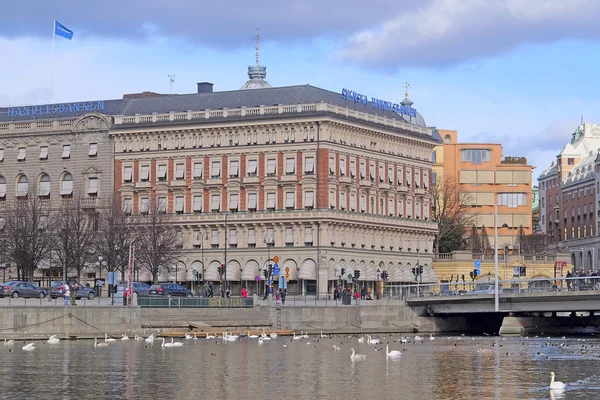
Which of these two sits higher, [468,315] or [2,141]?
[2,141]

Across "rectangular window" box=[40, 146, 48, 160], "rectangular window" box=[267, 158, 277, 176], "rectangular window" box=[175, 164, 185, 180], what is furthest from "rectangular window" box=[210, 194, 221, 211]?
"rectangular window" box=[40, 146, 48, 160]

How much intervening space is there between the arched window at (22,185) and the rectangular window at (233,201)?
943 inches

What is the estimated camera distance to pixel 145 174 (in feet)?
534

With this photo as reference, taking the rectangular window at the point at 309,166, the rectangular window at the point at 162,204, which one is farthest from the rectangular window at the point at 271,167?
the rectangular window at the point at 162,204

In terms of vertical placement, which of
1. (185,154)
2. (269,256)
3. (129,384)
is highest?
(185,154)

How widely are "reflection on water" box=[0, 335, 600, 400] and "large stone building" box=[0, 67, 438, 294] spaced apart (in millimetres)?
50817

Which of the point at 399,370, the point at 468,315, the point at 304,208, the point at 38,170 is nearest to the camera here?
the point at 399,370

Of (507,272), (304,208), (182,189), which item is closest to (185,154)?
(182,189)

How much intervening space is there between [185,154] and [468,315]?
144 ft

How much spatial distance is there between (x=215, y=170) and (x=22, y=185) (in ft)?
75.6

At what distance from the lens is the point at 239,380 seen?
74.8m

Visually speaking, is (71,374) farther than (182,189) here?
No

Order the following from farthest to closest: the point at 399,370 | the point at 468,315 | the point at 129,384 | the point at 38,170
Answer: the point at 38,170, the point at 468,315, the point at 399,370, the point at 129,384

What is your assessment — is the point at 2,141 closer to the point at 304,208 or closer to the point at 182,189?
the point at 182,189
